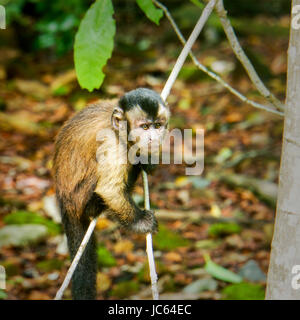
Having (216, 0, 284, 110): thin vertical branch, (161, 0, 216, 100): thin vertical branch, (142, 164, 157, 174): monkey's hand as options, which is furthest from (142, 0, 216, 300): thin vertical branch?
(142, 164, 157, 174): monkey's hand

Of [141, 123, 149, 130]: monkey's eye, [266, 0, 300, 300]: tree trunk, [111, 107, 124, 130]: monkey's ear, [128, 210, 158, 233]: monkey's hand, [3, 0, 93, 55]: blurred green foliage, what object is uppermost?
[3, 0, 93, 55]: blurred green foliage

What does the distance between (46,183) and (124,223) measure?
291 cm

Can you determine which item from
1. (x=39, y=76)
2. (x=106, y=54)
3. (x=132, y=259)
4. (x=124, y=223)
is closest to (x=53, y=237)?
(x=132, y=259)

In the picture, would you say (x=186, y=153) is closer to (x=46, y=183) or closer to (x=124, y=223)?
(x=46, y=183)

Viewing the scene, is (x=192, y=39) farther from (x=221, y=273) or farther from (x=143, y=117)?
(x=221, y=273)

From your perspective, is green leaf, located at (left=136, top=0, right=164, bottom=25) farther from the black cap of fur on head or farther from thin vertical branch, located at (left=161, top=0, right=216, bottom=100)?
the black cap of fur on head

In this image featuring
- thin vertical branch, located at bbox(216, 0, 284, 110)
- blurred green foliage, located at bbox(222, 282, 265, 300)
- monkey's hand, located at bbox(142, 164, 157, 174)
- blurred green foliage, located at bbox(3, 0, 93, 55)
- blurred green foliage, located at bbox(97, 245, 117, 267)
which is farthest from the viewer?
blurred green foliage, located at bbox(3, 0, 93, 55)

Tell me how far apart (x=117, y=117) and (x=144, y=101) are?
0.75 feet

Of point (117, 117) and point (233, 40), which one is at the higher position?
point (233, 40)

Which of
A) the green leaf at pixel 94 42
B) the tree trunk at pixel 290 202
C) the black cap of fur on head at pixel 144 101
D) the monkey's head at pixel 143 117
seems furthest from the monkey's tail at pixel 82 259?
the tree trunk at pixel 290 202

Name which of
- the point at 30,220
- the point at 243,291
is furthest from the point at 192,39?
the point at 30,220

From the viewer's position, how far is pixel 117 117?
310 centimetres

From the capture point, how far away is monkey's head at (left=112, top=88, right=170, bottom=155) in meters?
2.99

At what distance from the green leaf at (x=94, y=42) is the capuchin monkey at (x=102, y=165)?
70 centimetres
